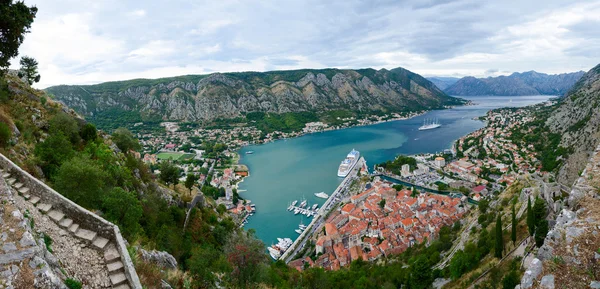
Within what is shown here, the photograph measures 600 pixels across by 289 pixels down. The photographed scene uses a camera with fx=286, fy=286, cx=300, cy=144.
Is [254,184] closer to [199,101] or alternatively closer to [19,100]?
[19,100]

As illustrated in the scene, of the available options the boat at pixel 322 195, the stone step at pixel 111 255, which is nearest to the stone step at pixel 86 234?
the stone step at pixel 111 255

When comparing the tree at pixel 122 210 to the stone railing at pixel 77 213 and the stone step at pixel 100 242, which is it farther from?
the stone step at pixel 100 242

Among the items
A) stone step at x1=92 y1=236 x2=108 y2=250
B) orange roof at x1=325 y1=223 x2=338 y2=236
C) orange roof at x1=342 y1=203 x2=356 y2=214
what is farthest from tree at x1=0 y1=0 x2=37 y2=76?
orange roof at x1=342 y1=203 x2=356 y2=214

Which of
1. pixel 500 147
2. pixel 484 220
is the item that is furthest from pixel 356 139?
pixel 484 220

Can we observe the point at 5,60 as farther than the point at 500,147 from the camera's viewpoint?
No

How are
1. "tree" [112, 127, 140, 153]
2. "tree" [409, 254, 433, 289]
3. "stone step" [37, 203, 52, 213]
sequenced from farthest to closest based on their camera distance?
"tree" [112, 127, 140, 153] < "tree" [409, 254, 433, 289] < "stone step" [37, 203, 52, 213]

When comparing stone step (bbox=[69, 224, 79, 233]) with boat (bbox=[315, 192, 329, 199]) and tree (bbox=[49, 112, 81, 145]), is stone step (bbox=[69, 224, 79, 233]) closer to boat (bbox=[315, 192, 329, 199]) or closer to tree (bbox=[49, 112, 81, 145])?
tree (bbox=[49, 112, 81, 145])
